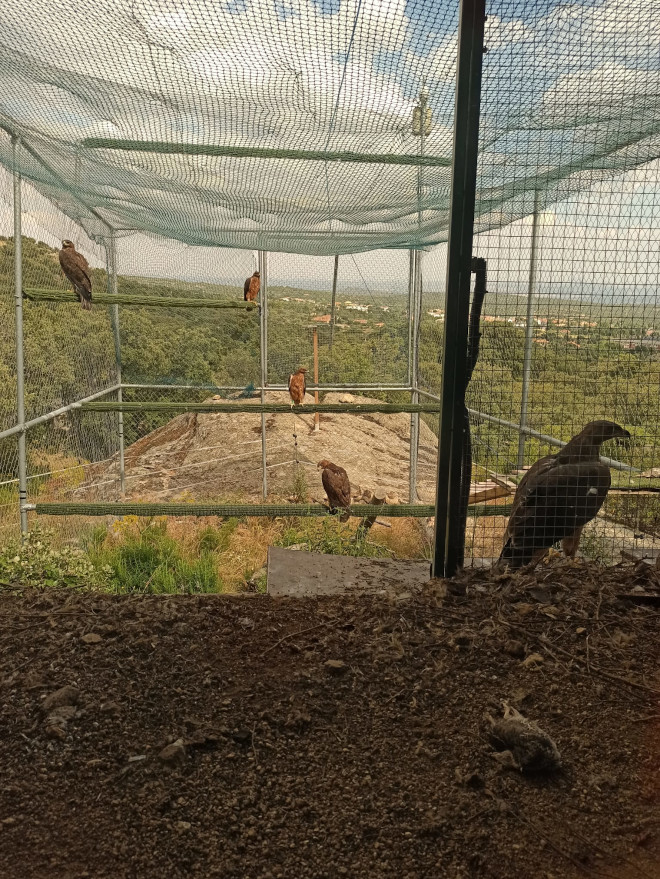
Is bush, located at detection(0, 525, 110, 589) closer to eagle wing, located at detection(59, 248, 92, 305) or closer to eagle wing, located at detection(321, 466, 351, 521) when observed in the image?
eagle wing, located at detection(321, 466, 351, 521)

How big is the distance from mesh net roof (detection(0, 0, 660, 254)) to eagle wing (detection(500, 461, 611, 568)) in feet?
3.70

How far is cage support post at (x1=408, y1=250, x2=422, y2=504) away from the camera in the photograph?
753 centimetres

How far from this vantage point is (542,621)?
1882 mm

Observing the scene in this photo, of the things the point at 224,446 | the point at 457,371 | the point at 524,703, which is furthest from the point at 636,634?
the point at 224,446

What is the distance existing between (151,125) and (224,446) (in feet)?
20.3

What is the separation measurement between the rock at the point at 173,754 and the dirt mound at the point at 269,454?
6.88 meters

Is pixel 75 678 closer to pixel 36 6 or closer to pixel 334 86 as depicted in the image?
pixel 36 6

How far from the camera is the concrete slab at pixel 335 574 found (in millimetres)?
2273

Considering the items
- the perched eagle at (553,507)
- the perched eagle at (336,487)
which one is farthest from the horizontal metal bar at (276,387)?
the perched eagle at (553,507)

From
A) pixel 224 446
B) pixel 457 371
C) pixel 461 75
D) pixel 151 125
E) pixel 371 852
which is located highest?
pixel 151 125

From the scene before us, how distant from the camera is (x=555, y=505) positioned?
2680 mm

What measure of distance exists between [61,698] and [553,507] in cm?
195

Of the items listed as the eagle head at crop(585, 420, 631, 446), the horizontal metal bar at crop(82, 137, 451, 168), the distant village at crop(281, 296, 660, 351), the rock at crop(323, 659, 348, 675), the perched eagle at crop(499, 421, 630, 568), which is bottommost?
the rock at crop(323, 659, 348, 675)

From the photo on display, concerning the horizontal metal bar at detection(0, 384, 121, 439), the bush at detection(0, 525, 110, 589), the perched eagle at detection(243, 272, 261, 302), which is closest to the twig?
the bush at detection(0, 525, 110, 589)
